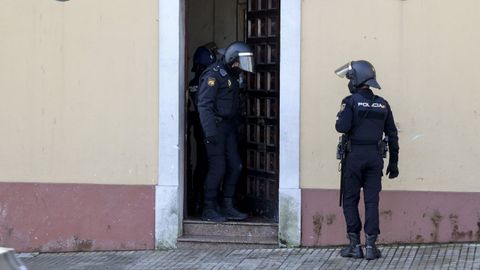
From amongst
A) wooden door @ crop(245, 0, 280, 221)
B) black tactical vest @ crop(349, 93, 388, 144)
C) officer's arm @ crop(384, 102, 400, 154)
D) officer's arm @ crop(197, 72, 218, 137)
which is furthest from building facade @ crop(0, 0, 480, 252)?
black tactical vest @ crop(349, 93, 388, 144)

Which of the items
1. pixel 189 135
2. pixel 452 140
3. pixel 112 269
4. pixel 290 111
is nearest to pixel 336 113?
pixel 290 111

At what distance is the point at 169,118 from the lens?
8977 millimetres

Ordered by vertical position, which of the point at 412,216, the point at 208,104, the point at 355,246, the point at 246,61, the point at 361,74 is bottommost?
the point at 355,246

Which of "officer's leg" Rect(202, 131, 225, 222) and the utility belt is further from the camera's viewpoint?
"officer's leg" Rect(202, 131, 225, 222)

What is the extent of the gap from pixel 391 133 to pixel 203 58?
2.57 m

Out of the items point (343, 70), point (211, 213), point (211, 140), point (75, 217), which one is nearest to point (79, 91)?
point (75, 217)

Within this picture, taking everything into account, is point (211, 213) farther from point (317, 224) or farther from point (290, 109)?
point (290, 109)

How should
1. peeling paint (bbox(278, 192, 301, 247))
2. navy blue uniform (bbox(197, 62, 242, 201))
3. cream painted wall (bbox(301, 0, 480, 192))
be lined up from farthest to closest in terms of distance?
1. navy blue uniform (bbox(197, 62, 242, 201))
2. peeling paint (bbox(278, 192, 301, 247))
3. cream painted wall (bbox(301, 0, 480, 192))

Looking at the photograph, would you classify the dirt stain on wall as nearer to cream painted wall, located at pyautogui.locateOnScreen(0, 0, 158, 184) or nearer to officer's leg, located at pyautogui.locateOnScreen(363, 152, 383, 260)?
officer's leg, located at pyautogui.locateOnScreen(363, 152, 383, 260)

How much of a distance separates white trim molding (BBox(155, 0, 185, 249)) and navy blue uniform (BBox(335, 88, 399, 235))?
1832 millimetres

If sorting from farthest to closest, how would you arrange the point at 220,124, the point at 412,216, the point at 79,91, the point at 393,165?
the point at 220,124, the point at 79,91, the point at 412,216, the point at 393,165

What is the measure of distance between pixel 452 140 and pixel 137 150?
3182 mm

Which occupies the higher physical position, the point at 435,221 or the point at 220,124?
the point at 220,124

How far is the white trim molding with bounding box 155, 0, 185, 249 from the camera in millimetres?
8930
